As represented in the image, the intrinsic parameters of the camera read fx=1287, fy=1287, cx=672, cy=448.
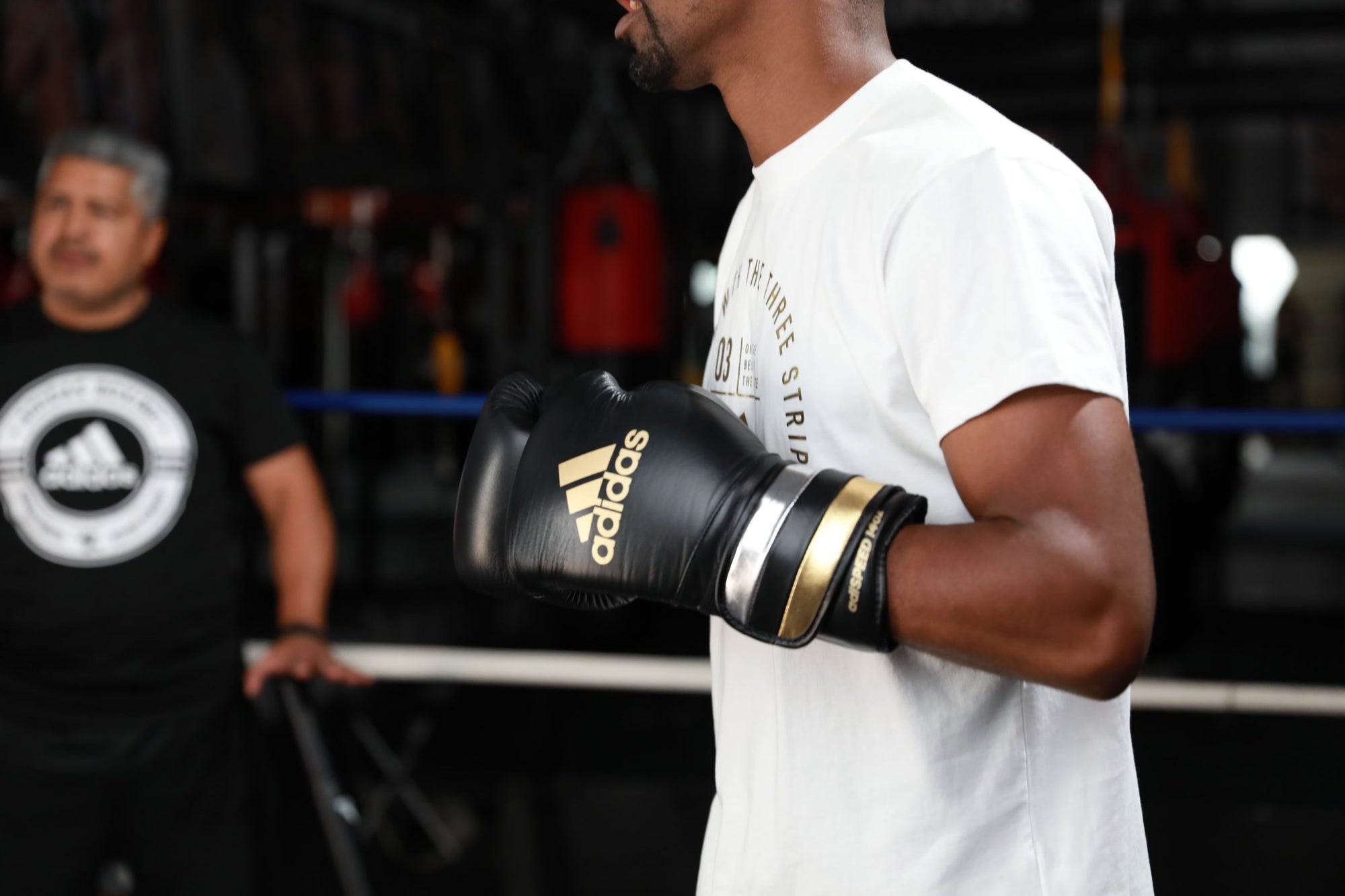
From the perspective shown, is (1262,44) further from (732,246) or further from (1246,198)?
(732,246)

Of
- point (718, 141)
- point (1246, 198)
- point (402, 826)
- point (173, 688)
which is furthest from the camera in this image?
point (718, 141)

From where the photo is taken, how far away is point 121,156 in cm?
195

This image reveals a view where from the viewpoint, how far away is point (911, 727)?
0.83m

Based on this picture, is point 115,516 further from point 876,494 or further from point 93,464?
point 876,494

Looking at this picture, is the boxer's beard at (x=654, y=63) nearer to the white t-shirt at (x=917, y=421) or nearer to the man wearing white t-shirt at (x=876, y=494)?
the man wearing white t-shirt at (x=876, y=494)

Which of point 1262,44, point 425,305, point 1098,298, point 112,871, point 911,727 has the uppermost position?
point 1262,44

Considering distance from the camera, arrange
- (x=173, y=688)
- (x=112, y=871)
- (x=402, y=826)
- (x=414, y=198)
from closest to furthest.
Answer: (x=173, y=688)
(x=112, y=871)
(x=402, y=826)
(x=414, y=198)

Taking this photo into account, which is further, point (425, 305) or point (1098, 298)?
point (425, 305)

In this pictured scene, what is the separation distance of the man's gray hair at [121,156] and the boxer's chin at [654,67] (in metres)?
1.27

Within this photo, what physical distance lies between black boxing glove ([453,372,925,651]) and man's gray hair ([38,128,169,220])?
1337mm

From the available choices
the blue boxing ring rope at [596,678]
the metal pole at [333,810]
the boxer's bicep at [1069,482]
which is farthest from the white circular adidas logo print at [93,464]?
the boxer's bicep at [1069,482]

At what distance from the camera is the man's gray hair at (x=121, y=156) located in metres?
1.94

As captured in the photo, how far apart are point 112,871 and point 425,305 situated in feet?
23.0

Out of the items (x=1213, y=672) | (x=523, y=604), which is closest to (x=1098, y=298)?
(x=523, y=604)
